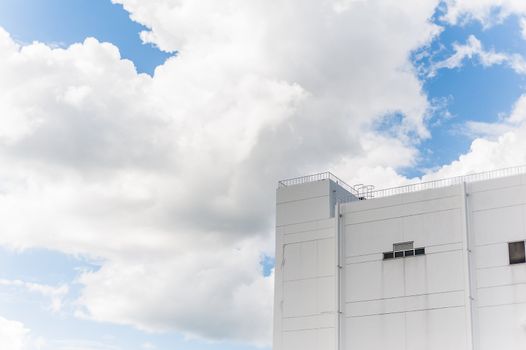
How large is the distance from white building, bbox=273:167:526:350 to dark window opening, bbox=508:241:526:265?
0.06 m

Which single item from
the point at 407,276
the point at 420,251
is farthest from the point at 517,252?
the point at 407,276

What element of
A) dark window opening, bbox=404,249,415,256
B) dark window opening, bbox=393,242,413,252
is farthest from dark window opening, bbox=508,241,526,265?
dark window opening, bbox=393,242,413,252

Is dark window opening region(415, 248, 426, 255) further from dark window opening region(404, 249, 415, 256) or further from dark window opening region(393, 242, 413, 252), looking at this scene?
dark window opening region(393, 242, 413, 252)

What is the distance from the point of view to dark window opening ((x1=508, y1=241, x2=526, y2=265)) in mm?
45250

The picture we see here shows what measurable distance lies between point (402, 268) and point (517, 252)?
23.6 ft

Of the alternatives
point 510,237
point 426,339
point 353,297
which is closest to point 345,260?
point 353,297

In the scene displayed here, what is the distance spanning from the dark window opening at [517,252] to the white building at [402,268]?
6cm

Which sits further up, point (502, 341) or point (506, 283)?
point (506, 283)

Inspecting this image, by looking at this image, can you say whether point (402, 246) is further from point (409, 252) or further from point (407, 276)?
point (407, 276)

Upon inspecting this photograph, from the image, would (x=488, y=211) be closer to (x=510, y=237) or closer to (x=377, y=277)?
(x=510, y=237)

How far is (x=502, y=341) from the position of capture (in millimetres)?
44406

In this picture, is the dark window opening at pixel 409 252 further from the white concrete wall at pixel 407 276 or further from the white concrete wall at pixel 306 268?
the white concrete wall at pixel 306 268

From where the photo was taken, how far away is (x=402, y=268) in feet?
161

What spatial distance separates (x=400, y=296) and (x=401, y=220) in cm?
487
